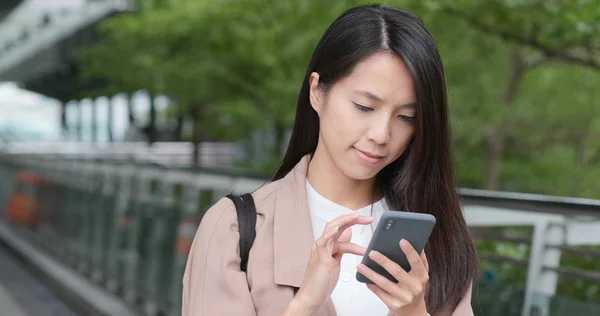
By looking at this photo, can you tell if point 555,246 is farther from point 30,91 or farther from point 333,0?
point 30,91

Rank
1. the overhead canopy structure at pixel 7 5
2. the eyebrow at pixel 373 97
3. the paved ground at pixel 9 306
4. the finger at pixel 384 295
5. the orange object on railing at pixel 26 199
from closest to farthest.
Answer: the finger at pixel 384 295 < the eyebrow at pixel 373 97 < the paved ground at pixel 9 306 < the orange object on railing at pixel 26 199 < the overhead canopy structure at pixel 7 5

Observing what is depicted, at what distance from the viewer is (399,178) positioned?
6.77 ft

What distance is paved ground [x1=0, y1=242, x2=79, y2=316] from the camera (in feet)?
31.0

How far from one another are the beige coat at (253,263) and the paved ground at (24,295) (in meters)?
7.71

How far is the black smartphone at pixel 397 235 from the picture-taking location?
167 cm

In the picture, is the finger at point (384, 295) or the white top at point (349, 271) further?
the white top at point (349, 271)

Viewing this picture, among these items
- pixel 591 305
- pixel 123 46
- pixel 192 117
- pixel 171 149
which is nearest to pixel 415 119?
pixel 591 305

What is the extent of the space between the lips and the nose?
43 millimetres

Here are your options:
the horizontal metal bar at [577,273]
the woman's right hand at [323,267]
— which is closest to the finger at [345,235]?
the woman's right hand at [323,267]

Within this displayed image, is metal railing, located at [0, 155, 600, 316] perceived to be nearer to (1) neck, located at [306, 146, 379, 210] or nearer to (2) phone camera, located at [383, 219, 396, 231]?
(1) neck, located at [306, 146, 379, 210]

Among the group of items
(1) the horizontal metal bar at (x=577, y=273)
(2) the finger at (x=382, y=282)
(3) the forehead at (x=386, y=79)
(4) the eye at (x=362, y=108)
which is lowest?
(1) the horizontal metal bar at (x=577, y=273)

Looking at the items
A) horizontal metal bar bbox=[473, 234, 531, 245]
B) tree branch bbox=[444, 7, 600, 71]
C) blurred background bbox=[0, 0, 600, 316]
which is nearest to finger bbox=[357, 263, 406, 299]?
blurred background bbox=[0, 0, 600, 316]

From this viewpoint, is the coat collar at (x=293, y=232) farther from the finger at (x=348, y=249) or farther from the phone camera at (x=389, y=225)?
the phone camera at (x=389, y=225)

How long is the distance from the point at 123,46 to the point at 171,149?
23.8 meters
